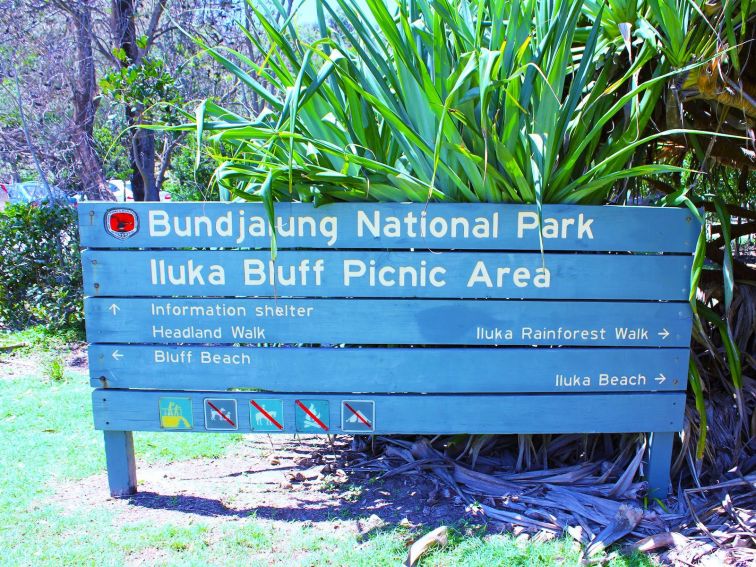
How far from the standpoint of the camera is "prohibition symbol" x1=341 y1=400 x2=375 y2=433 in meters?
2.98

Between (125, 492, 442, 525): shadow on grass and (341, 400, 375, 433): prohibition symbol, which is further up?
(341, 400, 375, 433): prohibition symbol

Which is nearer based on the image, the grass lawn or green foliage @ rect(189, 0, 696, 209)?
the grass lawn

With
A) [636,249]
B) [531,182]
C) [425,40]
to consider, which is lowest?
[636,249]

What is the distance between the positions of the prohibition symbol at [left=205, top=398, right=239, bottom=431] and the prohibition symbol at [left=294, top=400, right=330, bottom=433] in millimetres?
305

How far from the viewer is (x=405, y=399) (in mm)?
2971

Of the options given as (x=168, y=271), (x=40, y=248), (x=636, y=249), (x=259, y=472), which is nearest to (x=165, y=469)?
(x=259, y=472)

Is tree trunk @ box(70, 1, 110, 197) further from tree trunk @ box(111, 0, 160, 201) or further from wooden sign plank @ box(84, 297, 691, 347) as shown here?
wooden sign plank @ box(84, 297, 691, 347)

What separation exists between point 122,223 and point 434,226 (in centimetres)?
145

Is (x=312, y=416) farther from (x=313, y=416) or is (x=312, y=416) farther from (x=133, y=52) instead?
(x=133, y=52)

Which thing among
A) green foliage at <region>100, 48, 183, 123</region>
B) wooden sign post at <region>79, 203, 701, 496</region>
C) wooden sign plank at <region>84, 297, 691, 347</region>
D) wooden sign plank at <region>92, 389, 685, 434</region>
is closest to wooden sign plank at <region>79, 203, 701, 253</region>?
wooden sign post at <region>79, 203, 701, 496</region>

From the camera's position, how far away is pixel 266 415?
300 centimetres

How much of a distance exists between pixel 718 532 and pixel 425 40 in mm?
2482

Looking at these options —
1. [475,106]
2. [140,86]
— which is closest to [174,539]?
[475,106]

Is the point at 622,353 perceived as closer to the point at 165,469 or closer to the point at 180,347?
the point at 180,347
